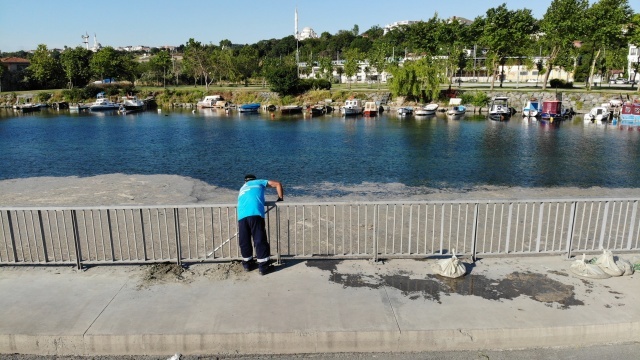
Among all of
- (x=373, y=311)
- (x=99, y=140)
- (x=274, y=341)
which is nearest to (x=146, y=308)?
(x=274, y=341)

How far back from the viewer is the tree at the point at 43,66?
126m

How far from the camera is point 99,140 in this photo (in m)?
50.3

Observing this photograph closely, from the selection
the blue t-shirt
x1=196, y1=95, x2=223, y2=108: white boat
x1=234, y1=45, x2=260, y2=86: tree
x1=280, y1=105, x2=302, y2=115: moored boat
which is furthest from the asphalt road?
x1=234, y1=45, x2=260, y2=86: tree

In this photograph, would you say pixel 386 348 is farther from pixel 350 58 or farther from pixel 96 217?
pixel 350 58

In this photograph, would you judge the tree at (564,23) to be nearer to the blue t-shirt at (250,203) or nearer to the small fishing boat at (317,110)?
the small fishing boat at (317,110)

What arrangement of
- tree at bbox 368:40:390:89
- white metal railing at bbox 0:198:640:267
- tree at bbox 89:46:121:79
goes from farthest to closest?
tree at bbox 89:46:121:79, tree at bbox 368:40:390:89, white metal railing at bbox 0:198:640:267

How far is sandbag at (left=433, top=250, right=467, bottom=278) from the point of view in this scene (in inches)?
333

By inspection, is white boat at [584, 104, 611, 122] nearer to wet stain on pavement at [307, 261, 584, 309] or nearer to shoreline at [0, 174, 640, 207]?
shoreline at [0, 174, 640, 207]

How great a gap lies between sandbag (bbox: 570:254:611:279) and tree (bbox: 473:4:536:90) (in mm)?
87300

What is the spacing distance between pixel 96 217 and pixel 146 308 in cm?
835

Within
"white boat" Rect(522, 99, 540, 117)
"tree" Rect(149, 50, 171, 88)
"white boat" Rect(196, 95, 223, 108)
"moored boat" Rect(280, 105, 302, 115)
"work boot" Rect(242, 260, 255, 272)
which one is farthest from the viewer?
"tree" Rect(149, 50, 171, 88)

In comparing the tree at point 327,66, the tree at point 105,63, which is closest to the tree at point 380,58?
the tree at point 327,66

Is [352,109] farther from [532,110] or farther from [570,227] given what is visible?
[570,227]

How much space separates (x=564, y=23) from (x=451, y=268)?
8754 cm
